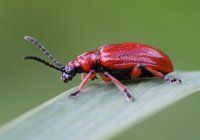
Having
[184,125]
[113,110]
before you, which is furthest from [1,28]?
[113,110]

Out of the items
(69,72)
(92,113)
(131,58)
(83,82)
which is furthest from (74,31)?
(92,113)

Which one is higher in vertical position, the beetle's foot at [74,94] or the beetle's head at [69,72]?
the beetle's head at [69,72]

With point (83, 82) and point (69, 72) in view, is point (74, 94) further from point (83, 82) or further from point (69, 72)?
point (69, 72)

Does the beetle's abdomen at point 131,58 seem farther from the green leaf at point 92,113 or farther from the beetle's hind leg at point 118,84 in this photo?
the green leaf at point 92,113

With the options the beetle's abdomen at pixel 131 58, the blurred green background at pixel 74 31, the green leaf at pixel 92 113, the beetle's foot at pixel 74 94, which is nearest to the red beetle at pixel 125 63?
the beetle's abdomen at pixel 131 58

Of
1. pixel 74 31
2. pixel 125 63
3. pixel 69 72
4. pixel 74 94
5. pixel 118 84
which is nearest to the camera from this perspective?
pixel 74 94

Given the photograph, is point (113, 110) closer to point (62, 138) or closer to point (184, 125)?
point (62, 138)
